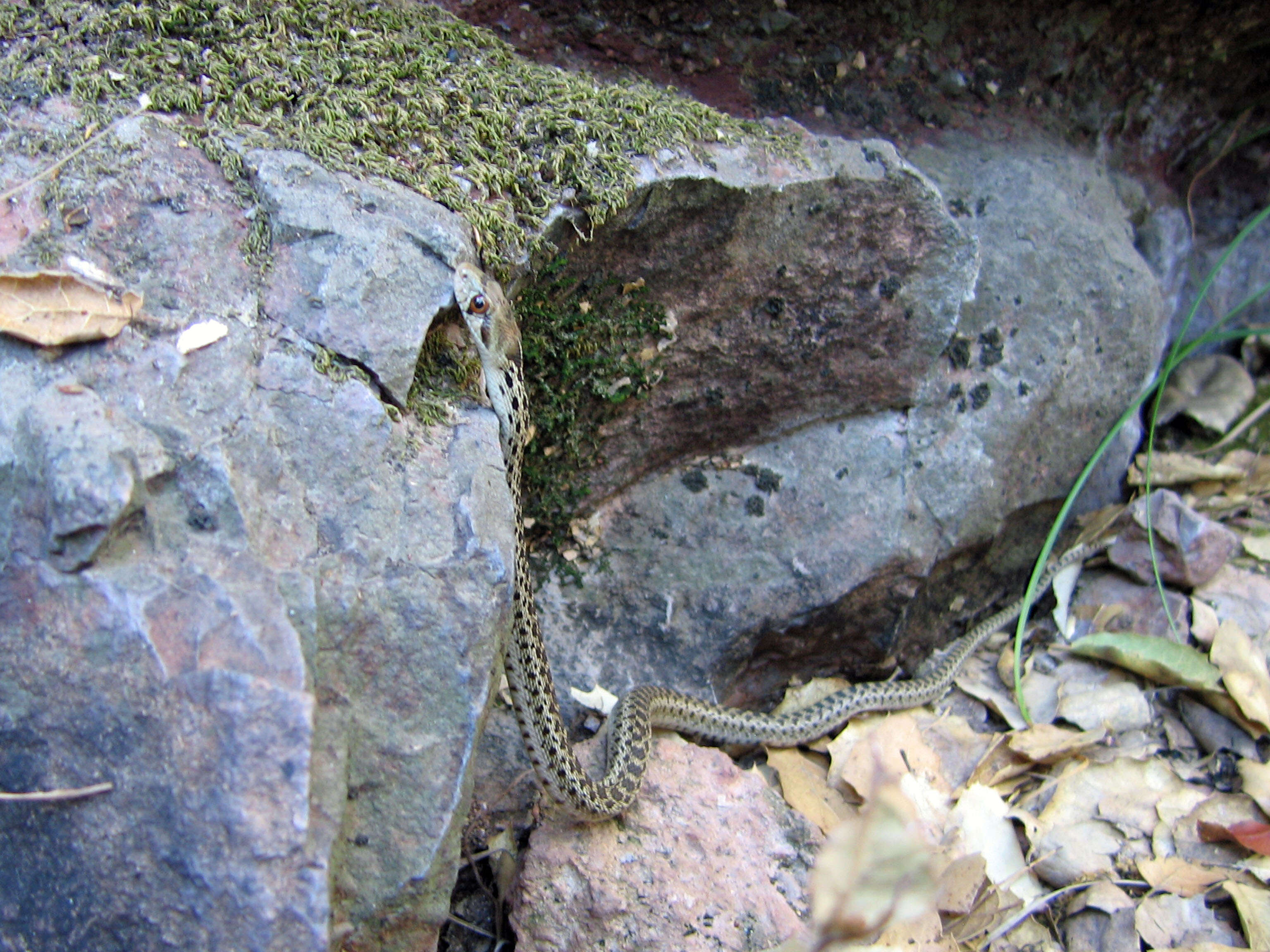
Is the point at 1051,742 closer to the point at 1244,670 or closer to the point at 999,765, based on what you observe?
the point at 999,765

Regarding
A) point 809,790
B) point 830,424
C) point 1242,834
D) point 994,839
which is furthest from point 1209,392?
point 809,790

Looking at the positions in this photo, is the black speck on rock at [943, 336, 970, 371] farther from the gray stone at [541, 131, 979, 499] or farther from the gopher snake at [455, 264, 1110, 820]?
the gopher snake at [455, 264, 1110, 820]

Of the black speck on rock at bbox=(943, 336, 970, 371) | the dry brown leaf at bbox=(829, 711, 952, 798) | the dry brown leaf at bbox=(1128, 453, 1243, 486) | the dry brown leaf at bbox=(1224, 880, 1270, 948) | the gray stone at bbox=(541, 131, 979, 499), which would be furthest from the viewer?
the dry brown leaf at bbox=(1128, 453, 1243, 486)

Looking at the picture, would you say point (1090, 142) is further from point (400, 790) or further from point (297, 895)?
point (297, 895)

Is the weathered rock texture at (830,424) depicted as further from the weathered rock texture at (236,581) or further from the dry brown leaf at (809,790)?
the weathered rock texture at (236,581)

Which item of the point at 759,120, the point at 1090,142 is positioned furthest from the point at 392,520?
the point at 1090,142

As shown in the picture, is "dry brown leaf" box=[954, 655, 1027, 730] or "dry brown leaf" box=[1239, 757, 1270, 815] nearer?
"dry brown leaf" box=[1239, 757, 1270, 815]

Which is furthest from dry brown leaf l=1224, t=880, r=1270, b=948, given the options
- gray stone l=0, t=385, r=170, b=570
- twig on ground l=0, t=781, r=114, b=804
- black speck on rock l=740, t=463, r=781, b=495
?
gray stone l=0, t=385, r=170, b=570
